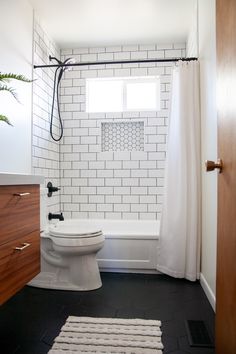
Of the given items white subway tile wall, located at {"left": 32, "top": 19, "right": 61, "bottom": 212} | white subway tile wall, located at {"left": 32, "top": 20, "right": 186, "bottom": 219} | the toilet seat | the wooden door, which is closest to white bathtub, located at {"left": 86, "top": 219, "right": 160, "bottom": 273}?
the toilet seat

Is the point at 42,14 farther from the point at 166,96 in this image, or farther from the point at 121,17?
the point at 166,96

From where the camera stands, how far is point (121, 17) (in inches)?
105

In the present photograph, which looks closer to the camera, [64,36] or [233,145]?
[233,145]

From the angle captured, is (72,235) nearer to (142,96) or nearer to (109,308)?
(109,308)

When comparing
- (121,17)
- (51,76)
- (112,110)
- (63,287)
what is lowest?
(63,287)

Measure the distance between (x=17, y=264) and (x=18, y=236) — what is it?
128 millimetres

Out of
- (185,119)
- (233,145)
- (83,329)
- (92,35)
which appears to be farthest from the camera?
(92,35)

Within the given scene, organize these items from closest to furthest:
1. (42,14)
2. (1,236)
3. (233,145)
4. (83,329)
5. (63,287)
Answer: (233,145)
(1,236)
(83,329)
(63,287)
(42,14)

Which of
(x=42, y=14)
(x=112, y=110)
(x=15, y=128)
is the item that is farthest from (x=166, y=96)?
(x=15, y=128)

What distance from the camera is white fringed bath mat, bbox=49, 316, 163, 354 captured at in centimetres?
139

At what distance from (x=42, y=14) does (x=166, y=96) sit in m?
1.53

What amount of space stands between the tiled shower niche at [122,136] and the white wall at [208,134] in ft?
3.42

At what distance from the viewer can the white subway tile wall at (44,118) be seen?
265 cm

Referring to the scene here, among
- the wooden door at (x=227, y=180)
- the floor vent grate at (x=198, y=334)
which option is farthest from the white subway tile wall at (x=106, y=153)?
the wooden door at (x=227, y=180)
